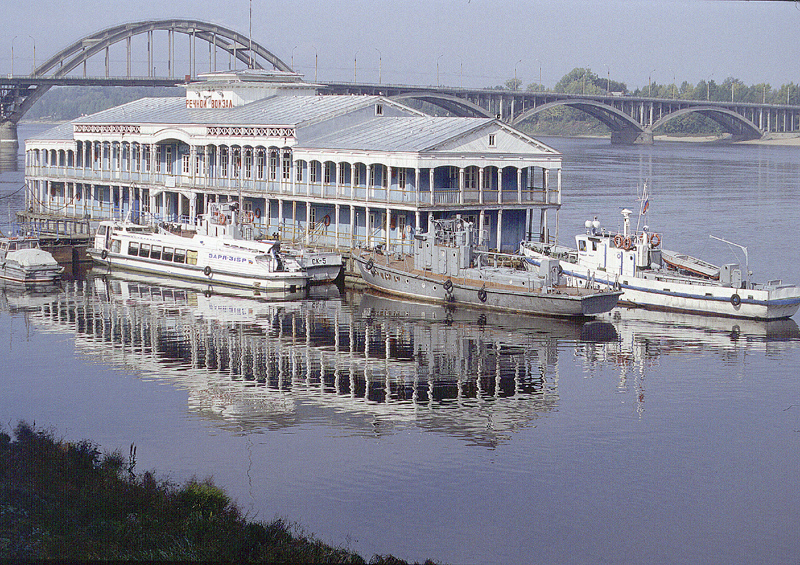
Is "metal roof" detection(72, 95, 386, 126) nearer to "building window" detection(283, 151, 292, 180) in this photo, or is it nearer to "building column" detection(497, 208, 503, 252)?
"building window" detection(283, 151, 292, 180)

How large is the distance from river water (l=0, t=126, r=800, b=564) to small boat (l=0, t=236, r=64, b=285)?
306 centimetres

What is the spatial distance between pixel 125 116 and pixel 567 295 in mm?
43502

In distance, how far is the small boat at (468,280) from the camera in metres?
51.9

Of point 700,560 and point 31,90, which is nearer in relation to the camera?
point 700,560

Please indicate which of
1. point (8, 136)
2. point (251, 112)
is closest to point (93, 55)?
point (8, 136)

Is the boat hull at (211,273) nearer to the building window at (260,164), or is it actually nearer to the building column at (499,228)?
the building window at (260,164)

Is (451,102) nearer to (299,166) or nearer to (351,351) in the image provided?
(299,166)

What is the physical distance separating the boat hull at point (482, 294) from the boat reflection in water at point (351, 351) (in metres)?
0.62

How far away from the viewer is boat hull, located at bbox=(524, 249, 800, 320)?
5262 cm

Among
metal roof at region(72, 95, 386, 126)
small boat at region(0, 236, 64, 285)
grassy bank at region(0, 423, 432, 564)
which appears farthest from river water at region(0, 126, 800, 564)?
metal roof at region(72, 95, 386, 126)

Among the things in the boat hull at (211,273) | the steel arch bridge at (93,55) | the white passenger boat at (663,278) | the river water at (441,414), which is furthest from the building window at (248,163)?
the steel arch bridge at (93,55)

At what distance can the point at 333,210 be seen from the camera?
6750 cm

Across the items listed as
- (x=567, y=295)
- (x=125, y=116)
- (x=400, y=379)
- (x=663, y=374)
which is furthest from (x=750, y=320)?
(x=125, y=116)

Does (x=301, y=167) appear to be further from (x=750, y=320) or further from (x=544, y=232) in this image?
(x=750, y=320)
